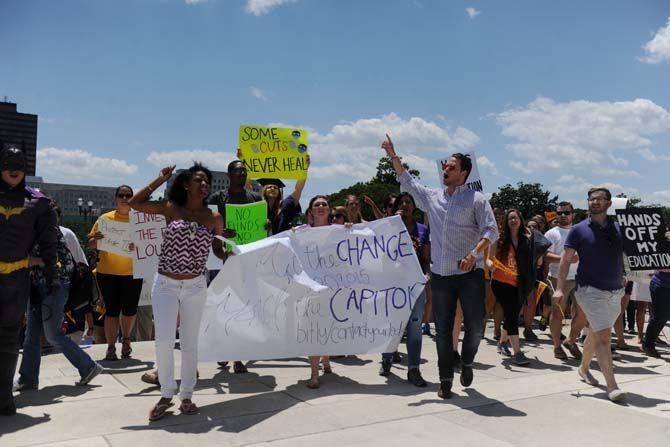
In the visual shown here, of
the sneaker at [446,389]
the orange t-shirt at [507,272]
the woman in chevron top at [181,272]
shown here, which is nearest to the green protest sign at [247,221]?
the woman in chevron top at [181,272]

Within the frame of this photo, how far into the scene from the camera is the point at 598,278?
18.4 feet

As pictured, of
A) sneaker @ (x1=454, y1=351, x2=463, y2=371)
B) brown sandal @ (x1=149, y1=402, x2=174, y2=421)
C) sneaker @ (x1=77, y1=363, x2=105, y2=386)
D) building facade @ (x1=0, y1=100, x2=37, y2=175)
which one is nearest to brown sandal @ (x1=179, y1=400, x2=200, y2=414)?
brown sandal @ (x1=149, y1=402, x2=174, y2=421)

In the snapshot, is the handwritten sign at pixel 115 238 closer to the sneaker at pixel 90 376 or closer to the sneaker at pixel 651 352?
the sneaker at pixel 90 376

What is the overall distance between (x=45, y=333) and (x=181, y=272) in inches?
77.2

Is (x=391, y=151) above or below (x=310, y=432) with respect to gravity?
above

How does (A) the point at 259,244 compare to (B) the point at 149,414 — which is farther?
(A) the point at 259,244

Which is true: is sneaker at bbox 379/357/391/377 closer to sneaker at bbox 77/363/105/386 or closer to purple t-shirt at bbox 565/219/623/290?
purple t-shirt at bbox 565/219/623/290

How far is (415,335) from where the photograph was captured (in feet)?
19.9

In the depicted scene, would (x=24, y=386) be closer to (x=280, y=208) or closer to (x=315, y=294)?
(x=315, y=294)

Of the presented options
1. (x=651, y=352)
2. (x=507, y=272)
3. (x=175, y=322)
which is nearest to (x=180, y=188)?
(x=175, y=322)

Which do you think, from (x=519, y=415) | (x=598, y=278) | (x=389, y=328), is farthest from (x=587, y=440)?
(x=389, y=328)

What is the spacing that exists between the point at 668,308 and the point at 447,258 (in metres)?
4.33

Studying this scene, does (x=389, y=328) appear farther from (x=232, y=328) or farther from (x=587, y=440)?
(x=587, y=440)

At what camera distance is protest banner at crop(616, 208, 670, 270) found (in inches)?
291
